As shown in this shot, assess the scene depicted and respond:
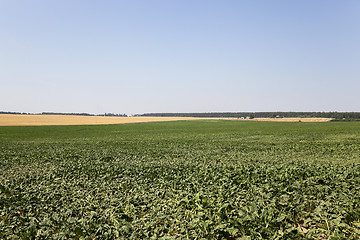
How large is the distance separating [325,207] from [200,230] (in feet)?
13.3

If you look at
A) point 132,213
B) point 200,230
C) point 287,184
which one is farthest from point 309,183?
point 132,213

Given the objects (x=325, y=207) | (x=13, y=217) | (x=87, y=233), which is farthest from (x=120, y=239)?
(x=325, y=207)

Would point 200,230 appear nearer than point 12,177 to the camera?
Yes

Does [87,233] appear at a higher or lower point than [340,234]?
lower

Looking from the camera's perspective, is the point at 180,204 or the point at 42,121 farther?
the point at 42,121

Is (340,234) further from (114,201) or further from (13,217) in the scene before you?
(13,217)

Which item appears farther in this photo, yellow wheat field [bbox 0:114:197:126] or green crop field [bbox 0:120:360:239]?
yellow wheat field [bbox 0:114:197:126]

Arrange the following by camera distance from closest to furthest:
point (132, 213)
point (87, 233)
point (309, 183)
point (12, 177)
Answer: point (87, 233) < point (132, 213) < point (309, 183) < point (12, 177)

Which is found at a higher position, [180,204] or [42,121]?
[42,121]

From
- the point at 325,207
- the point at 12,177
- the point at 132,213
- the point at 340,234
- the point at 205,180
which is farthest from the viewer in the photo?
the point at 12,177

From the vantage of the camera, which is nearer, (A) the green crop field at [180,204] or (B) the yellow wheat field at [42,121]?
(A) the green crop field at [180,204]

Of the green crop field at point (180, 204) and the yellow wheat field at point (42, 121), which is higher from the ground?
the yellow wheat field at point (42, 121)

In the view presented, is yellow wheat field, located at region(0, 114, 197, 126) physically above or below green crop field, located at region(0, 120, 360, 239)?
above

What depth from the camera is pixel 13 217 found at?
28.7 feet
